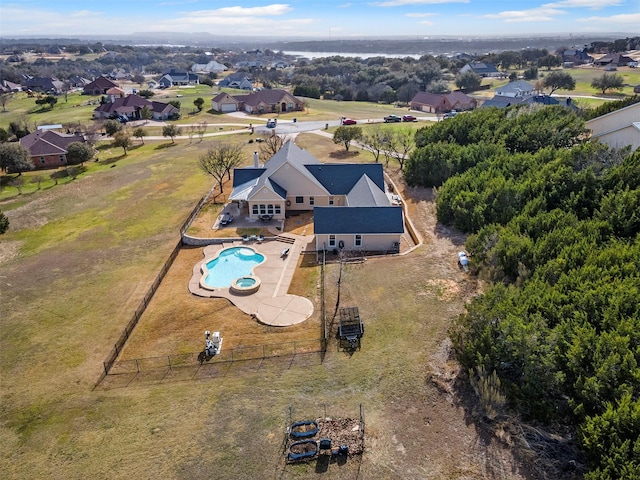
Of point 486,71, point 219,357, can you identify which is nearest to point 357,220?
point 219,357

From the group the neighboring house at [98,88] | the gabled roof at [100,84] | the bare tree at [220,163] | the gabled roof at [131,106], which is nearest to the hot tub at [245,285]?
the bare tree at [220,163]

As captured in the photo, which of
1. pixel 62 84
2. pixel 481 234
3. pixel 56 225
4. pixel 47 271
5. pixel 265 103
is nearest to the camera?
pixel 481 234

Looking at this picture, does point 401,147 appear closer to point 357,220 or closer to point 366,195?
point 366,195

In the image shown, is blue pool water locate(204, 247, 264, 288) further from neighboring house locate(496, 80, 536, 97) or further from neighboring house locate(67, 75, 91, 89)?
neighboring house locate(67, 75, 91, 89)

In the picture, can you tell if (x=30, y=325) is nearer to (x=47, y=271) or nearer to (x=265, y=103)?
(x=47, y=271)

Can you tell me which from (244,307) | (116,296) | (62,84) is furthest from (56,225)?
(62,84)

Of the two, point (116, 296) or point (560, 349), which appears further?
point (116, 296)
